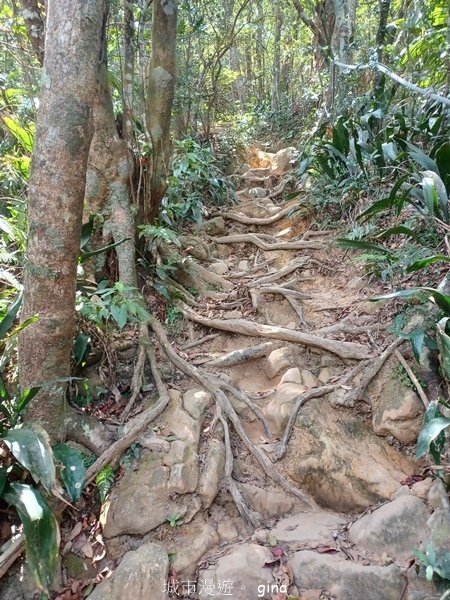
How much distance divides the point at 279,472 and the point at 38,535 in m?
1.46

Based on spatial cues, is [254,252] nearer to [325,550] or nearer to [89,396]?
[89,396]

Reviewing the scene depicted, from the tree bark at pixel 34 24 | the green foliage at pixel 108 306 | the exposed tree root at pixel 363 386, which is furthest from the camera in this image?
the tree bark at pixel 34 24

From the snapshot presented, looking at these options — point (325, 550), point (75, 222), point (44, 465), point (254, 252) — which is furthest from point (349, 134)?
point (44, 465)

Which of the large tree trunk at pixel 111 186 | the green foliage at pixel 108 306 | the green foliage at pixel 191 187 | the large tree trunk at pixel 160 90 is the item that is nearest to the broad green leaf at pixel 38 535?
the green foliage at pixel 108 306

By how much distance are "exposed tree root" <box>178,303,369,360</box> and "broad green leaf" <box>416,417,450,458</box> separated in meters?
1.06

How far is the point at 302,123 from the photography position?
32.1 ft

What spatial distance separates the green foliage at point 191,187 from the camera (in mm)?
5594

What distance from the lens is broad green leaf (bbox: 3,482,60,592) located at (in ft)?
5.64

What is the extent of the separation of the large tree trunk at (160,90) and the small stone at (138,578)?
2.89 meters

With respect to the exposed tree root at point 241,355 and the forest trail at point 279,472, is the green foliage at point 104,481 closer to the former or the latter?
the forest trail at point 279,472

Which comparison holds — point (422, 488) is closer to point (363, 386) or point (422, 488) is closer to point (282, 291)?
point (363, 386)

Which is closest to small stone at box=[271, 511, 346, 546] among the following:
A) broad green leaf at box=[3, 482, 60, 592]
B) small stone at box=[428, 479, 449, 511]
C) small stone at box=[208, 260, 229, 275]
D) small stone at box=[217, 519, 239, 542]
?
small stone at box=[217, 519, 239, 542]

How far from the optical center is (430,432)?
6.62 feet

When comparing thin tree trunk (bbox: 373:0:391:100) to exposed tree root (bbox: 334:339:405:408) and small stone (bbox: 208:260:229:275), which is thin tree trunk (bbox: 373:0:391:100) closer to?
small stone (bbox: 208:260:229:275)
